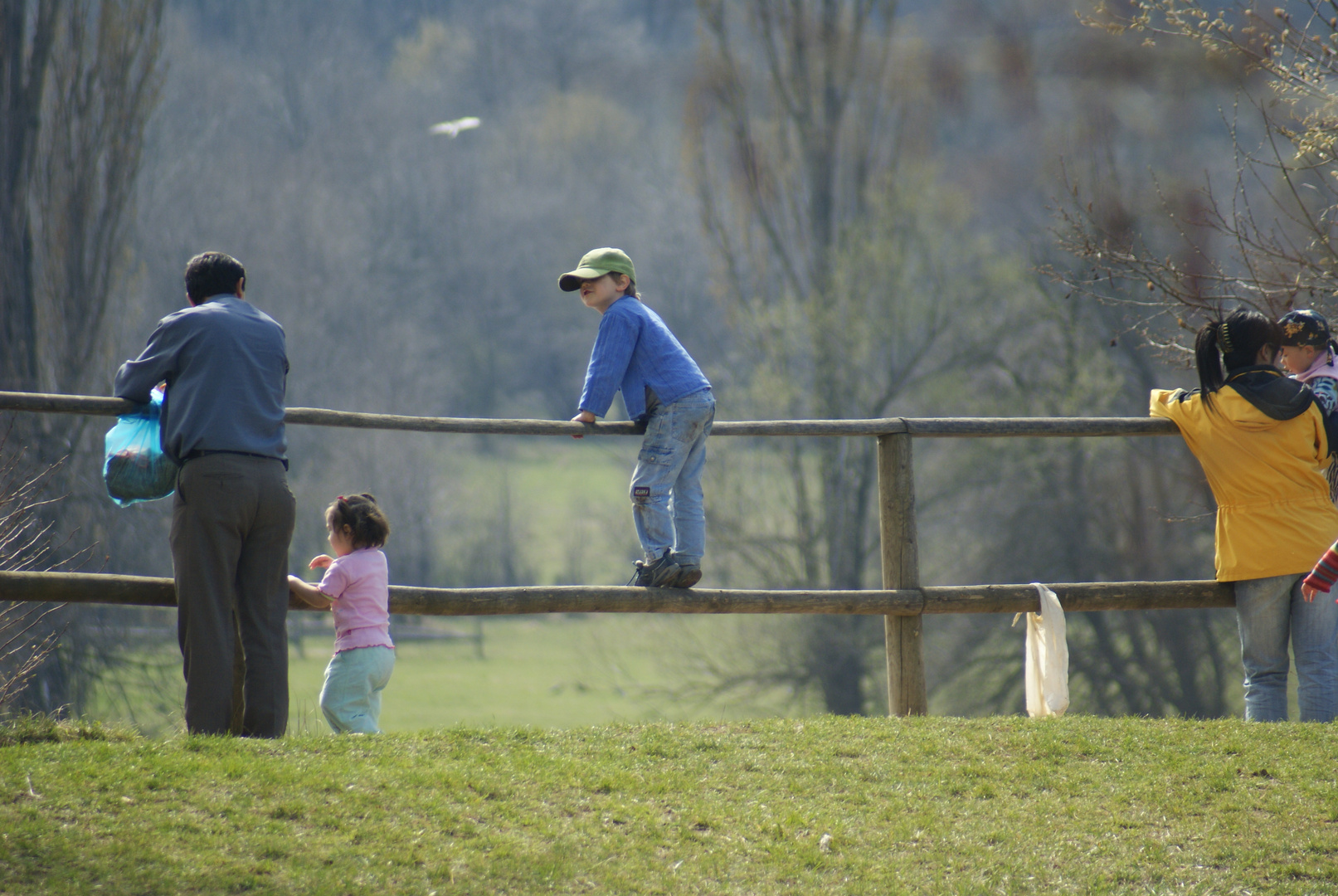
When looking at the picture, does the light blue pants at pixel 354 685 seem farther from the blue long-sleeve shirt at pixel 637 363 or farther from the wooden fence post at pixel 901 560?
the wooden fence post at pixel 901 560

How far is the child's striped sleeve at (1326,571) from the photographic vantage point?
11.2 feet

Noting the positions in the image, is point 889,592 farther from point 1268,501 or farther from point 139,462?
point 139,462

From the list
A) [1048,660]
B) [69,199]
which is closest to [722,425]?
[1048,660]

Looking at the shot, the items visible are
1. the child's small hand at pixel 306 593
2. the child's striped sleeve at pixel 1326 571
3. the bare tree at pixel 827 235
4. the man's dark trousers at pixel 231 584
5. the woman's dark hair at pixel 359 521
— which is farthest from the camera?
the bare tree at pixel 827 235

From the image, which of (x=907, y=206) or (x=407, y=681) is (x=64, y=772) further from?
(x=407, y=681)

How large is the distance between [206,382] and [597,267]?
1.71 m

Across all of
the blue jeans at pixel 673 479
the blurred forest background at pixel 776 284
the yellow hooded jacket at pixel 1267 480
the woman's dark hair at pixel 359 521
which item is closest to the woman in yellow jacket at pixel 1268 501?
the yellow hooded jacket at pixel 1267 480

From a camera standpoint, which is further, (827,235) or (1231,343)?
(827,235)

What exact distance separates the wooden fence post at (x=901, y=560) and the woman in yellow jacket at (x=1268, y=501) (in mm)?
1206

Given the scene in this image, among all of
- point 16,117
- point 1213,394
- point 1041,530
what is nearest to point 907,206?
point 1041,530

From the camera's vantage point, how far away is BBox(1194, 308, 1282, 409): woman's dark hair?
15.6 ft

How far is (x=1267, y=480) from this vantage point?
187 inches

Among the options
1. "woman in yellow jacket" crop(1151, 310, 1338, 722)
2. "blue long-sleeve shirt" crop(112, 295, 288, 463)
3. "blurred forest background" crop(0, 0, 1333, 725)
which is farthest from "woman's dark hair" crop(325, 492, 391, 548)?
"woman in yellow jacket" crop(1151, 310, 1338, 722)

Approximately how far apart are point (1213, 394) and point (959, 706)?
1517cm
